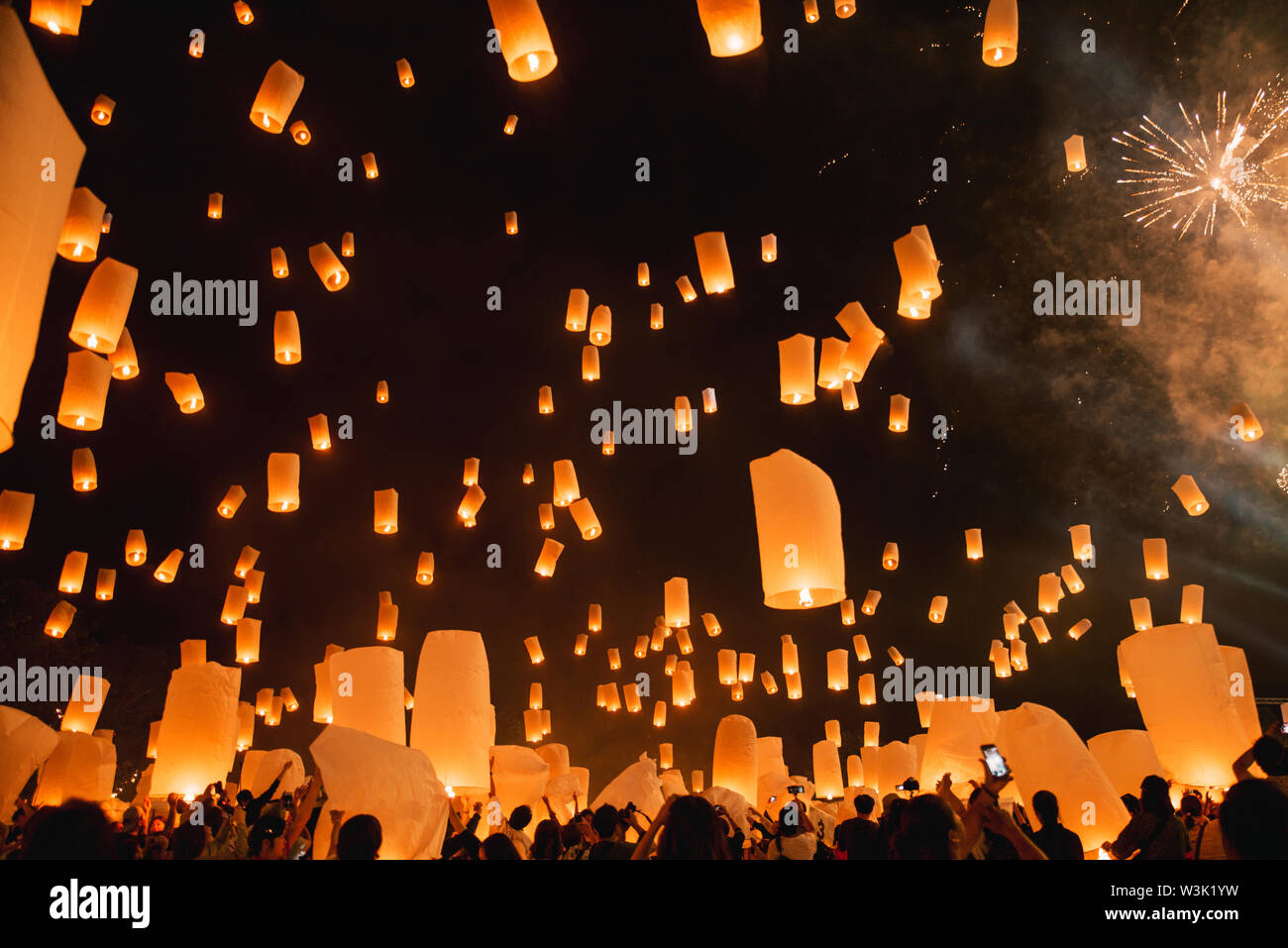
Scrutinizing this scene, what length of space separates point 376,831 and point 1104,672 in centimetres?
1489

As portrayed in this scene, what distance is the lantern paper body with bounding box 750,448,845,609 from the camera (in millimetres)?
4445

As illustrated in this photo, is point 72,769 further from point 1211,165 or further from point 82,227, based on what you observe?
point 1211,165

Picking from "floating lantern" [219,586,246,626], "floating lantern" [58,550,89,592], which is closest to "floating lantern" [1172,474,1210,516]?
"floating lantern" [219,586,246,626]

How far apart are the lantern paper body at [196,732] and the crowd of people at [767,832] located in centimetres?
45

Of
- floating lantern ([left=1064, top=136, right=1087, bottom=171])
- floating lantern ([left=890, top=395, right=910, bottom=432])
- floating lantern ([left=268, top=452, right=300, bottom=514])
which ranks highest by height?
floating lantern ([left=1064, top=136, right=1087, bottom=171])

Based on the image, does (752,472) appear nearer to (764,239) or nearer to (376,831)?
(376,831)

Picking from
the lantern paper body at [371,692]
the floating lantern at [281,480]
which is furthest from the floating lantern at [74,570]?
the lantern paper body at [371,692]

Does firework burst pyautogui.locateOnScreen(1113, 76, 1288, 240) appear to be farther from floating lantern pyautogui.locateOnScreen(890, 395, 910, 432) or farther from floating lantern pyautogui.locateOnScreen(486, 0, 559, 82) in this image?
floating lantern pyautogui.locateOnScreen(486, 0, 559, 82)

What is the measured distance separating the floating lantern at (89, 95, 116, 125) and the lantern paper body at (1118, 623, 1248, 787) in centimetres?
978

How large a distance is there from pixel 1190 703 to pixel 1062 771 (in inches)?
53.8

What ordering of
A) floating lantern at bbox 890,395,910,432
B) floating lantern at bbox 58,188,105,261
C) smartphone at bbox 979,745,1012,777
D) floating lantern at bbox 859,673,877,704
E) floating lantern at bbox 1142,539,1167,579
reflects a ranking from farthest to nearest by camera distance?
floating lantern at bbox 859,673,877,704
floating lantern at bbox 1142,539,1167,579
floating lantern at bbox 890,395,910,432
floating lantern at bbox 58,188,105,261
smartphone at bbox 979,745,1012,777

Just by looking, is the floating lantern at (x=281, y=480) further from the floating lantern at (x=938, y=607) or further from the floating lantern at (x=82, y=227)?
the floating lantern at (x=938, y=607)
